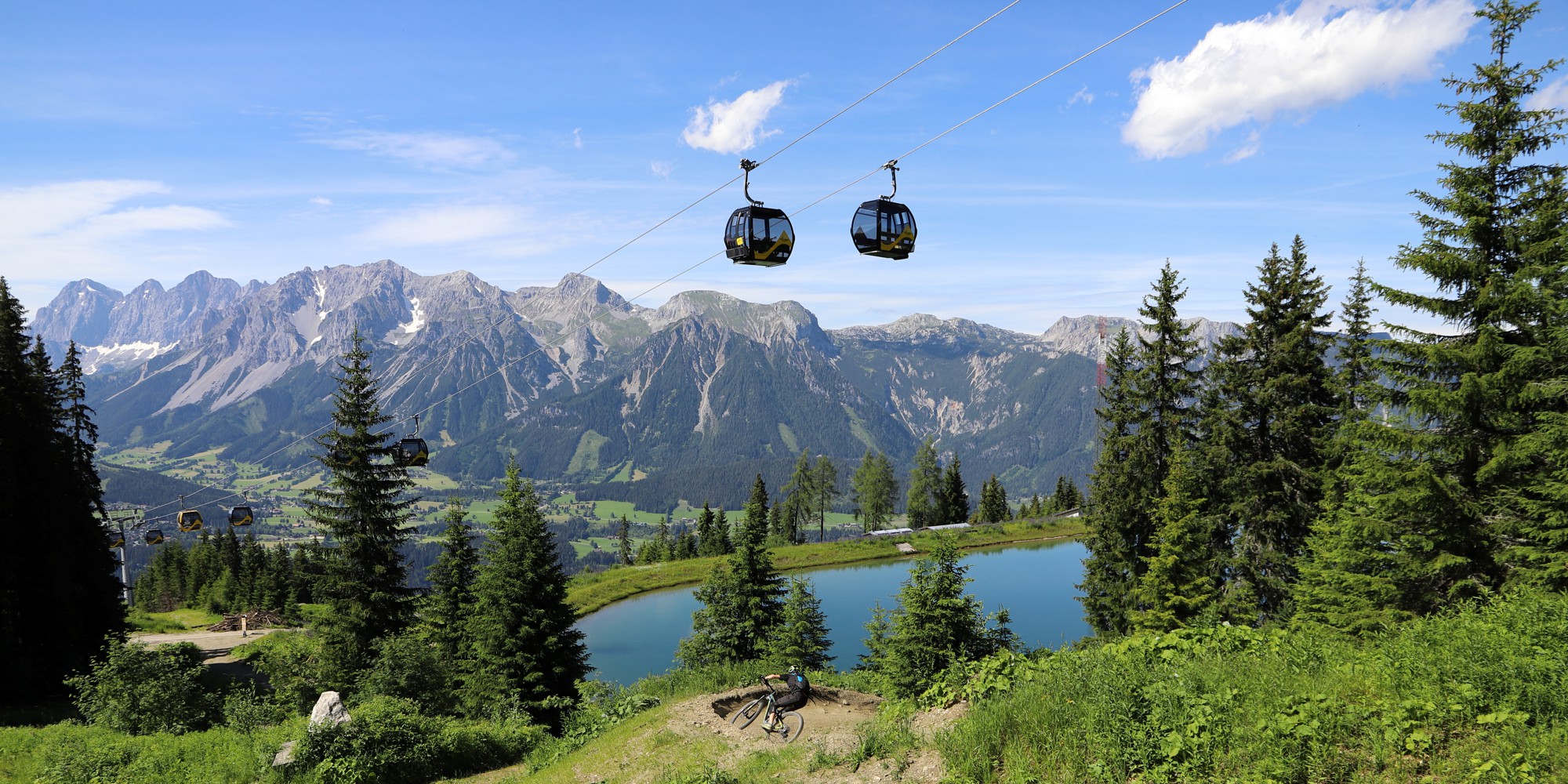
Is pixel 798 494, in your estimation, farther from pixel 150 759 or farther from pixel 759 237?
pixel 150 759

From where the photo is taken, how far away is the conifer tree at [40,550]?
98.1ft

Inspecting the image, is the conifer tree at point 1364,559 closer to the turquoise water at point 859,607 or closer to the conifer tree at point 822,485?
the turquoise water at point 859,607

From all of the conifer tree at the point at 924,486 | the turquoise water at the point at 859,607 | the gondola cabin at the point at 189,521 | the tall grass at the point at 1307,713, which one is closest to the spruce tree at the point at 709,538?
the turquoise water at the point at 859,607

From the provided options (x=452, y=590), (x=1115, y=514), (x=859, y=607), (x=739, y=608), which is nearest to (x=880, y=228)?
(x=1115, y=514)

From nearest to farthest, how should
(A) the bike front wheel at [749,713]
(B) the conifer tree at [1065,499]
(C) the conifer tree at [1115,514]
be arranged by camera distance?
(A) the bike front wheel at [749,713] < (C) the conifer tree at [1115,514] < (B) the conifer tree at [1065,499]

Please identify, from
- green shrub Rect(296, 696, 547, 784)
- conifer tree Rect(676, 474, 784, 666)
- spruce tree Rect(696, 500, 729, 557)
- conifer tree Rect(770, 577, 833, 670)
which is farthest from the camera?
spruce tree Rect(696, 500, 729, 557)

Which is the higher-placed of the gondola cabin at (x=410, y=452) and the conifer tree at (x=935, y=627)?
the gondola cabin at (x=410, y=452)

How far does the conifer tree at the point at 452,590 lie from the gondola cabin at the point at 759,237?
26.5 m

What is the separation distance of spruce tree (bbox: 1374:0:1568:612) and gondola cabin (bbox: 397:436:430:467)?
1332 inches

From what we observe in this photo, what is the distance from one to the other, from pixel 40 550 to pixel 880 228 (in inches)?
1504

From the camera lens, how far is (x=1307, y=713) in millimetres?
8422

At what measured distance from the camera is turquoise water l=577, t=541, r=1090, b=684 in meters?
56.9

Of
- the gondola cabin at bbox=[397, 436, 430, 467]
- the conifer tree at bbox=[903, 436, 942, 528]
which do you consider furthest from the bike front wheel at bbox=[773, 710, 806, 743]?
the conifer tree at bbox=[903, 436, 942, 528]

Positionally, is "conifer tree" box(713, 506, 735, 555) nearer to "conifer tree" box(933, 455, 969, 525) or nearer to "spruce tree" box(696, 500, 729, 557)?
"spruce tree" box(696, 500, 729, 557)
